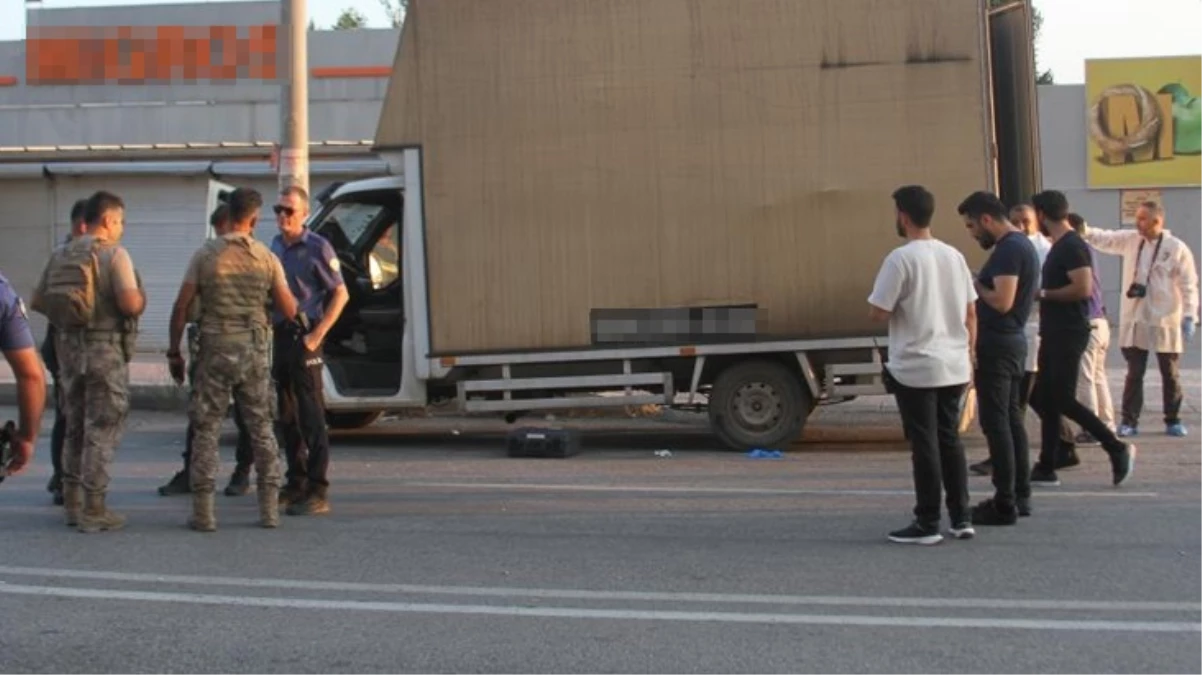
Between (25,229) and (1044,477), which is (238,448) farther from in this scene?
(25,229)

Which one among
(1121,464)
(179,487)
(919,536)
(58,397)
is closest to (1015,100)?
(1121,464)

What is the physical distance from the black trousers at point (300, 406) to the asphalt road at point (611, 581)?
0.96ft

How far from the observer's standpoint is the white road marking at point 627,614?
5.06 m

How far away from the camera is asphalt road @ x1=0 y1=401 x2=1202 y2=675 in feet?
15.6

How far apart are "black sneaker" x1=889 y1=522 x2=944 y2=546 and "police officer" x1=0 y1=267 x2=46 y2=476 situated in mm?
4131

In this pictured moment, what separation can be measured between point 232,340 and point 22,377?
9.26ft

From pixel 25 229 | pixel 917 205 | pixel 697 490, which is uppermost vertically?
pixel 25 229

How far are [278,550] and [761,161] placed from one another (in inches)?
181

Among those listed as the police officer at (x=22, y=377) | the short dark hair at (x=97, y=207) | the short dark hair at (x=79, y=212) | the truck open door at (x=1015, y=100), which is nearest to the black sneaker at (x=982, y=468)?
the truck open door at (x=1015, y=100)

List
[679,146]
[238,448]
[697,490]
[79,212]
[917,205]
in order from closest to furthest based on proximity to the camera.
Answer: [917,205] < [79,212] < [238,448] < [697,490] < [679,146]

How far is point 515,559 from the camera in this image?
625 centimetres

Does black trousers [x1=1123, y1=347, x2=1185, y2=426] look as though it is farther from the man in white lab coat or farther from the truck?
the truck

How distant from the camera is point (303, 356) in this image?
7207 mm

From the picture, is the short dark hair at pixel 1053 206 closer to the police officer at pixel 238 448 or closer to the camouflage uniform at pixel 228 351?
the camouflage uniform at pixel 228 351
